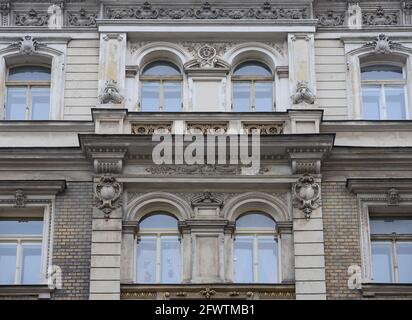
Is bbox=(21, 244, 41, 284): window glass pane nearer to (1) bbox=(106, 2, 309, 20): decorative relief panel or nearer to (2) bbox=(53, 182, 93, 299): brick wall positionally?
(2) bbox=(53, 182, 93, 299): brick wall

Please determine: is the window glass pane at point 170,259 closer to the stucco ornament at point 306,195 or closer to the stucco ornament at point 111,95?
the stucco ornament at point 306,195

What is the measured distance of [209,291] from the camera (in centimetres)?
2225

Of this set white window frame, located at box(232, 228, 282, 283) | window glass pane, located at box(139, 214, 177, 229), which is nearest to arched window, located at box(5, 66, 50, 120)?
window glass pane, located at box(139, 214, 177, 229)

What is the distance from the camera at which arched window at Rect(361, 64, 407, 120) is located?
984 inches

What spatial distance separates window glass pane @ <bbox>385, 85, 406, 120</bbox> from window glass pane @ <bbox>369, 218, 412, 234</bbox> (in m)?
2.49

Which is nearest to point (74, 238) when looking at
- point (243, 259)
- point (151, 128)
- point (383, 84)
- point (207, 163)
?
point (151, 128)

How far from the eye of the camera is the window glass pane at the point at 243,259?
904 inches

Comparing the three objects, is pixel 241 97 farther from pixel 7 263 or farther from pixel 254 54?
pixel 7 263

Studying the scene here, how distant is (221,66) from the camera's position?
2511 cm

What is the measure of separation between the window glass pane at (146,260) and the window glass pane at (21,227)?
2173mm

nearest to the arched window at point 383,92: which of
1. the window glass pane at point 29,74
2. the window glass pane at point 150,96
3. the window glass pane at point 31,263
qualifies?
the window glass pane at point 150,96
